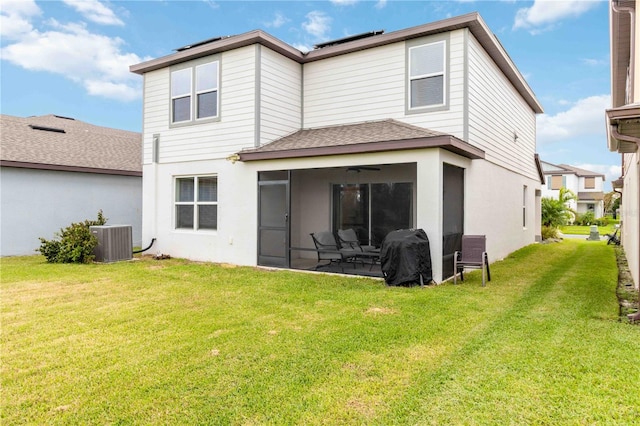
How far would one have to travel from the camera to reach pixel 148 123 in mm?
Answer: 12242

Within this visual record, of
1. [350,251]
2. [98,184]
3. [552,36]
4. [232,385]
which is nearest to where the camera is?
[232,385]

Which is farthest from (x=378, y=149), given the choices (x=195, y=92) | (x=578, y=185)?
(x=578, y=185)

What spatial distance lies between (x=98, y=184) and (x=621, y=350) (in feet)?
49.1

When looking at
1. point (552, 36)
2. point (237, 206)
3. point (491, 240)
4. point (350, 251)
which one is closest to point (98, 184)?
point (237, 206)

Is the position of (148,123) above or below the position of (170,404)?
above

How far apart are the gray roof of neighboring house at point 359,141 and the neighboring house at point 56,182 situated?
23.4ft

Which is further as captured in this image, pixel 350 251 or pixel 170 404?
pixel 350 251

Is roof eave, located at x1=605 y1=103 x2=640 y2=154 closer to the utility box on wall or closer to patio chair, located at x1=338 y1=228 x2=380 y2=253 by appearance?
patio chair, located at x1=338 y1=228 x2=380 y2=253

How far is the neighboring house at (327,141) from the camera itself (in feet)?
29.1

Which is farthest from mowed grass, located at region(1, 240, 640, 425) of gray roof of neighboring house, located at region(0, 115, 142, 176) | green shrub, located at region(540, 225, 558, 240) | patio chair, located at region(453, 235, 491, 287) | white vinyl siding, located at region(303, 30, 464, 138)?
green shrub, located at region(540, 225, 558, 240)

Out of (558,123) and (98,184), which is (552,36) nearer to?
(98,184)

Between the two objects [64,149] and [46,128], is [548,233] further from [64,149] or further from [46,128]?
[46,128]

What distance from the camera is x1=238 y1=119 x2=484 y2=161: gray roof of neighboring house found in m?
7.73

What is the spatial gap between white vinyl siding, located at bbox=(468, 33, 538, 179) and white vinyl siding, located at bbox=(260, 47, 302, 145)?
454 centimetres
